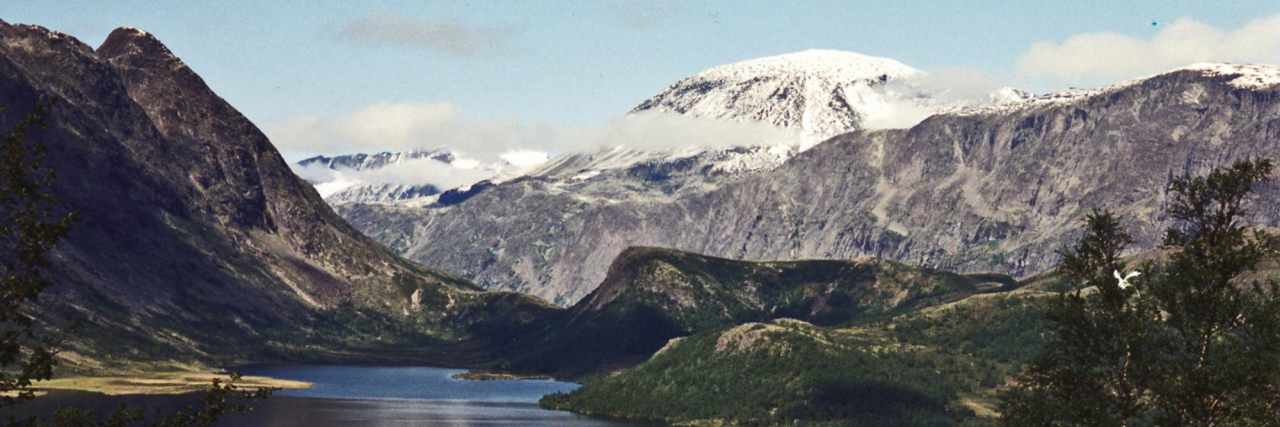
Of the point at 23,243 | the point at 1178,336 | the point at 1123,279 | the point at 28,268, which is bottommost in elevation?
the point at 1178,336

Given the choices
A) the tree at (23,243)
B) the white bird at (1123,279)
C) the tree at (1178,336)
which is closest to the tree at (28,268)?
the tree at (23,243)

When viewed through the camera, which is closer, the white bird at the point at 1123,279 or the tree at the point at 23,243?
the tree at the point at 23,243

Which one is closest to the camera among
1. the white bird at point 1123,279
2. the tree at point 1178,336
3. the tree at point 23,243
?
the tree at point 23,243

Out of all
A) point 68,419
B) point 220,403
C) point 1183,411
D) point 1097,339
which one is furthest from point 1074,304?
point 68,419

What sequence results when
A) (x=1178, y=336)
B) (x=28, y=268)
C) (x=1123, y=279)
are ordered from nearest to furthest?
(x=28, y=268) → (x=1123, y=279) → (x=1178, y=336)

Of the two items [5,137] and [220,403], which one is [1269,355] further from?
[5,137]

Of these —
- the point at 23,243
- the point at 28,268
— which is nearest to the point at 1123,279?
the point at 28,268

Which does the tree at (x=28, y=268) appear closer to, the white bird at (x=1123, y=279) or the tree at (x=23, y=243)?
the tree at (x=23, y=243)

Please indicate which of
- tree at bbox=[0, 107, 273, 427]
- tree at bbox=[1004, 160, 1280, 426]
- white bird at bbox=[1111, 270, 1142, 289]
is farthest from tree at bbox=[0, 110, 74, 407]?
white bird at bbox=[1111, 270, 1142, 289]

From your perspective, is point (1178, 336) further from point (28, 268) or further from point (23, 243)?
point (23, 243)
